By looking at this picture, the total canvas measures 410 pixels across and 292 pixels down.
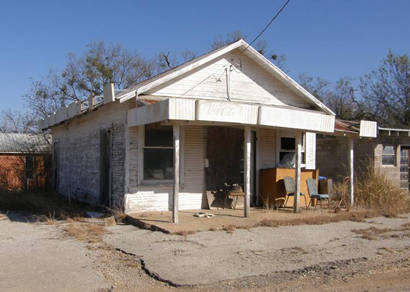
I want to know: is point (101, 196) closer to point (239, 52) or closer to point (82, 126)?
point (82, 126)

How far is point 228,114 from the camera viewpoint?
10266 mm

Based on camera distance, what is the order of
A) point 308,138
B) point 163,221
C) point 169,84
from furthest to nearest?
point 308,138
point 169,84
point 163,221

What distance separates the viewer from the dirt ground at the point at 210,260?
6315mm

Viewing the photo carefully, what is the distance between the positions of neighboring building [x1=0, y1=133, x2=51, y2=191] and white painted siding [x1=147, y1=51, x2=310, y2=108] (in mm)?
12755

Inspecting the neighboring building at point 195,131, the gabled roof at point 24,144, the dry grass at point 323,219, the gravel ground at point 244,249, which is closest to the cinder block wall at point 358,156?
the neighboring building at point 195,131

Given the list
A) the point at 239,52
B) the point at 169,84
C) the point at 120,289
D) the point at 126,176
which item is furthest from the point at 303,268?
the point at 239,52

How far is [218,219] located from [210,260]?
11.5 feet

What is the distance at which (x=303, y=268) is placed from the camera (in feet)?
23.4

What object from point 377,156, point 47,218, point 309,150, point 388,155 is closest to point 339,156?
point 377,156

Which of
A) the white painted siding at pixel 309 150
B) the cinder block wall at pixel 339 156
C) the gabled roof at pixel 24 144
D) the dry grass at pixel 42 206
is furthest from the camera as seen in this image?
the gabled roof at pixel 24 144

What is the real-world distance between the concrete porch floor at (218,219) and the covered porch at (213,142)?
0.29 metres

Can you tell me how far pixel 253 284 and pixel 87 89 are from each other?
99.9 feet

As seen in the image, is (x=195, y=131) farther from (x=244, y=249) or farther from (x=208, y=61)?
(x=244, y=249)

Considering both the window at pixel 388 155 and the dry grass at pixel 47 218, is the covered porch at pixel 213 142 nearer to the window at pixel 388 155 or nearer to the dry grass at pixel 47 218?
the dry grass at pixel 47 218
